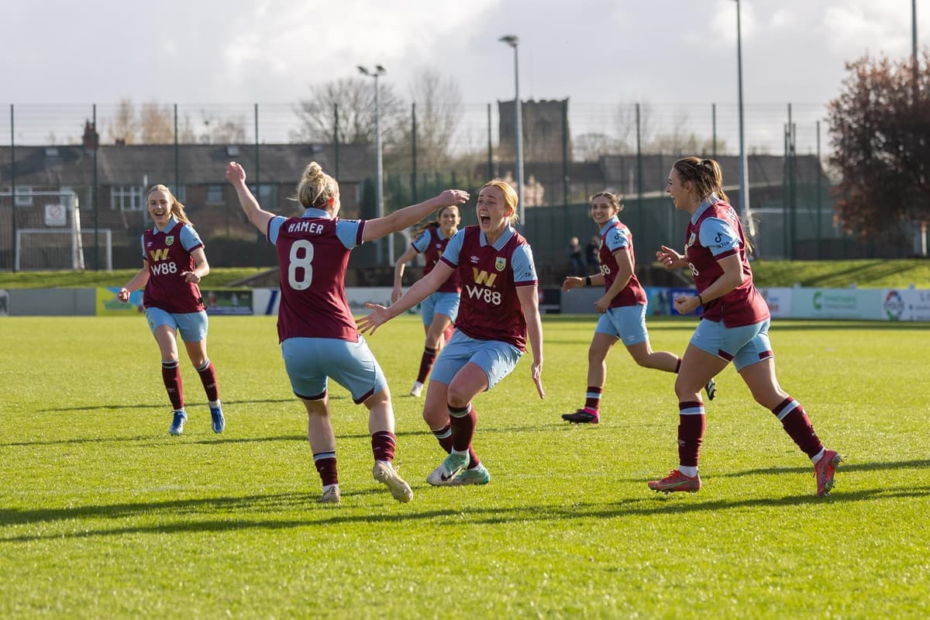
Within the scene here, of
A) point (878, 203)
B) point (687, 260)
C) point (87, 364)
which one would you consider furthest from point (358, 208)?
point (687, 260)

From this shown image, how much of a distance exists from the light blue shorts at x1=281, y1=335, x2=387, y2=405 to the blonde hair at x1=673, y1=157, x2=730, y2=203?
2.13 m

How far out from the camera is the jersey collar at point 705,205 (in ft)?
21.9

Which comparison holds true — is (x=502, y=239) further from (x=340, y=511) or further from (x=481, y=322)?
(x=340, y=511)

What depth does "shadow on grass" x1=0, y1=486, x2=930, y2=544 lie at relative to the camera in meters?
5.90

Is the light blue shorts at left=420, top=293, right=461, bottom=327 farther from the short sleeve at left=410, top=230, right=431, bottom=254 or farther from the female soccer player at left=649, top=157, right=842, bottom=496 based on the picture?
the female soccer player at left=649, top=157, right=842, bottom=496

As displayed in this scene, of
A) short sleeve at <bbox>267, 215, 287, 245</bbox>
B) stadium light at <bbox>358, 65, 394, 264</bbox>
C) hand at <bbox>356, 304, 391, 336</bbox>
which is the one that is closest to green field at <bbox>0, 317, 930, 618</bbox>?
hand at <bbox>356, 304, 391, 336</bbox>

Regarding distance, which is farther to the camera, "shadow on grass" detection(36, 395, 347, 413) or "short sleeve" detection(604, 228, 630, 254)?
"shadow on grass" detection(36, 395, 347, 413)

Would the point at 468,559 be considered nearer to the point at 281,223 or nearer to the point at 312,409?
the point at 312,409

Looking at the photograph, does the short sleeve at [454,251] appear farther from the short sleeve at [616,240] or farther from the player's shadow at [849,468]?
the short sleeve at [616,240]

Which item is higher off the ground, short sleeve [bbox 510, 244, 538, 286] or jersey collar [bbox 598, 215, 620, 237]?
jersey collar [bbox 598, 215, 620, 237]

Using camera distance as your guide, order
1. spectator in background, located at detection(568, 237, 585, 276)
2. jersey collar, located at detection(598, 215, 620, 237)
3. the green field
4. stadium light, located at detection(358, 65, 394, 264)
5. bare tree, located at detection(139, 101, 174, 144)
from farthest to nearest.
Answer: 1. bare tree, located at detection(139, 101, 174, 144)
2. stadium light, located at detection(358, 65, 394, 264)
3. spectator in background, located at detection(568, 237, 585, 276)
4. jersey collar, located at detection(598, 215, 620, 237)
5. the green field

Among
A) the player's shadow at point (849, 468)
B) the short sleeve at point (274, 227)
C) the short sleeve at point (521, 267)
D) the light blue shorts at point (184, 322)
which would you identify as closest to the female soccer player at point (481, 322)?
the short sleeve at point (521, 267)

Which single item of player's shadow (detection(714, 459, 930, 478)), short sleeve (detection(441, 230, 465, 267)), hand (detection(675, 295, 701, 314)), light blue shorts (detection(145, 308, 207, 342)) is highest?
short sleeve (detection(441, 230, 465, 267))

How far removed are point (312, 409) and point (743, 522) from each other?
244cm
